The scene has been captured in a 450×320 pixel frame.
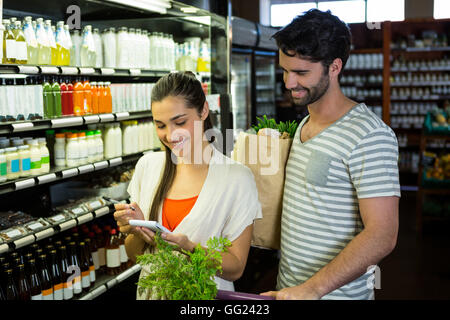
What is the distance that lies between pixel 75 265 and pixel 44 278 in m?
0.29

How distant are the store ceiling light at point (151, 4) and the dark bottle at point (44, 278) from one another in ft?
6.58

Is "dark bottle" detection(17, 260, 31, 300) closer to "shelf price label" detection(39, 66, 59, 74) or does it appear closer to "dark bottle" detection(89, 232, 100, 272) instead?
"dark bottle" detection(89, 232, 100, 272)

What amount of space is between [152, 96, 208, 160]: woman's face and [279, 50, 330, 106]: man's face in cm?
40

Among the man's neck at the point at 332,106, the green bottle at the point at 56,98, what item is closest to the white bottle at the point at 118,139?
the green bottle at the point at 56,98

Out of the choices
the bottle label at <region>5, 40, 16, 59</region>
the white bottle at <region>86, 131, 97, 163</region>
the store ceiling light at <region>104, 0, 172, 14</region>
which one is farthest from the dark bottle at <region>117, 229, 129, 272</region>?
the store ceiling light at <region>104, 0, 172, 14</region>

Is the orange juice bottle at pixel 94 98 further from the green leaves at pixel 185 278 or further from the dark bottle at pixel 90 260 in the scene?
the green leaves at pixel 185 278

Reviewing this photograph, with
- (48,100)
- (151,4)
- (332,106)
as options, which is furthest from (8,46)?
(332,106)

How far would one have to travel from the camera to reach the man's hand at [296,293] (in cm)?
140

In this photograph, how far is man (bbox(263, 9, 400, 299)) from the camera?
1.51 meters

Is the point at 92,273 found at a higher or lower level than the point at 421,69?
lower

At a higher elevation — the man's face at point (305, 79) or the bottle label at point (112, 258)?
the man's face at point (305, 79)

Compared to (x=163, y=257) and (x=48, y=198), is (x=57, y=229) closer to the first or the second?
(x=48, y=198)

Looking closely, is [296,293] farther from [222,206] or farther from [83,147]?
[83,147]

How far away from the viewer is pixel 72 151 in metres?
3.67
